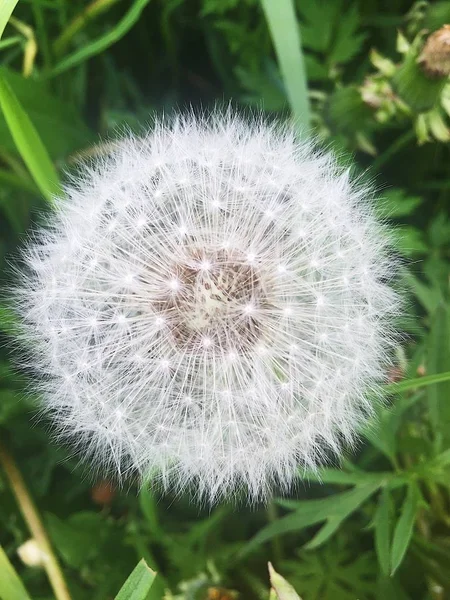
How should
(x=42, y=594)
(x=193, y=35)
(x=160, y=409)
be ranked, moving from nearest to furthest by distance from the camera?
(x=160, y=409)
(x=42, y=594)
(x=193, y=35)

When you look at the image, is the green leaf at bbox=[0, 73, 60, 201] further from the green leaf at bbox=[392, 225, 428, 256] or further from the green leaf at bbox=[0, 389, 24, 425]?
the green leaf at bbox=[392, 225, 428, 256]

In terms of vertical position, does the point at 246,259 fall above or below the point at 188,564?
above

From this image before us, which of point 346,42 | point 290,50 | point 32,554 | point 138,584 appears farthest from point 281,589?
point 346,42

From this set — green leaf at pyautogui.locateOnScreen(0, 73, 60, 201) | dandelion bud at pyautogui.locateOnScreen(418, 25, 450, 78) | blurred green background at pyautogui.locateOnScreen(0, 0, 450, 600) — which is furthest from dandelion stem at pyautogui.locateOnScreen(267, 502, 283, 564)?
dandelion bud at pyautogui.locateOnScreen(418, 25, 450, 78)

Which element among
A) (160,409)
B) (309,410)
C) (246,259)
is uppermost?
(246,259)

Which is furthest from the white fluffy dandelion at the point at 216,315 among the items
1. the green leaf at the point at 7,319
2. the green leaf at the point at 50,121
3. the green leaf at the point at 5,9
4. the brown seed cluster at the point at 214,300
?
the green leaf at the point at 50,121

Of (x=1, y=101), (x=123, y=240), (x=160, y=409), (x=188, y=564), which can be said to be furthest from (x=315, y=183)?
(x=188, y=564)

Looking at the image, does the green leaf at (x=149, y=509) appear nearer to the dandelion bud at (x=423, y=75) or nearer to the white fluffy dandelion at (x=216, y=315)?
the white fluffy dandelion at (x=216, y=315)

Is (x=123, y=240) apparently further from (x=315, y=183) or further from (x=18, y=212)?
(x=18, y=212)
